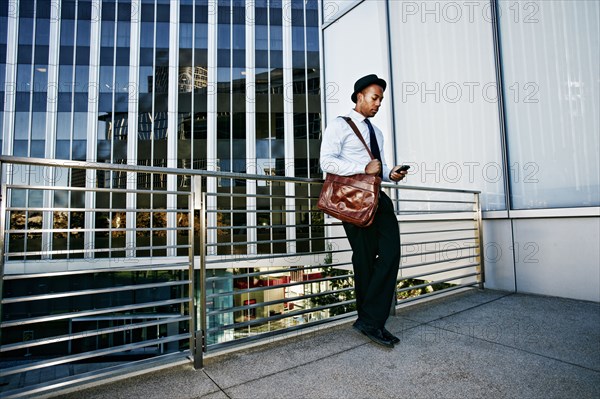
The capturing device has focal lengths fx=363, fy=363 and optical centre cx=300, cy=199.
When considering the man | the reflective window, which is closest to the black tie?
the man

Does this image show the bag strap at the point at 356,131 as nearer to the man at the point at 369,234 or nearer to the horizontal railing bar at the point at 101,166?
the man at the point at 369,234

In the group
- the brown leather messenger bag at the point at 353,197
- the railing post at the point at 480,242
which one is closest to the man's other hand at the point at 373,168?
the brown leather messenger bag at the point at 353,197

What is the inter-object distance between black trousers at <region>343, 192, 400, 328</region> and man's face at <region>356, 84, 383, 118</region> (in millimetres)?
570

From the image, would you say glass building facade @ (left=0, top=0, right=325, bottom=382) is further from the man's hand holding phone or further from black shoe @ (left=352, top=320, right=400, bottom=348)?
the man's hand holding phone

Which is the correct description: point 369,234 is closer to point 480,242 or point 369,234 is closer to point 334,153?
point 334,153

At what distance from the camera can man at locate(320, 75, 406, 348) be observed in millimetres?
2309

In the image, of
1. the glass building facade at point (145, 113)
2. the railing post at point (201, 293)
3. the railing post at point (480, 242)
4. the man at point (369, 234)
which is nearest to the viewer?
the railing post at point (201, 293)

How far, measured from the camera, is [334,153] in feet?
7.69

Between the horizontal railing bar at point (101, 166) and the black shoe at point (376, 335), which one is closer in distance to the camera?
the horizontal railing bar at point (101, 166)

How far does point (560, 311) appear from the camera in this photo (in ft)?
10.2

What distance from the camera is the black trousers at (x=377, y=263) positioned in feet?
7.57

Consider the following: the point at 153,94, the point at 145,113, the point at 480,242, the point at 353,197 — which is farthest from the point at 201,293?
the point at 153,94

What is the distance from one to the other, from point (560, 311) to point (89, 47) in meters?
19.6

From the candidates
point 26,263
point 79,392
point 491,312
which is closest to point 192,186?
point 79,392
